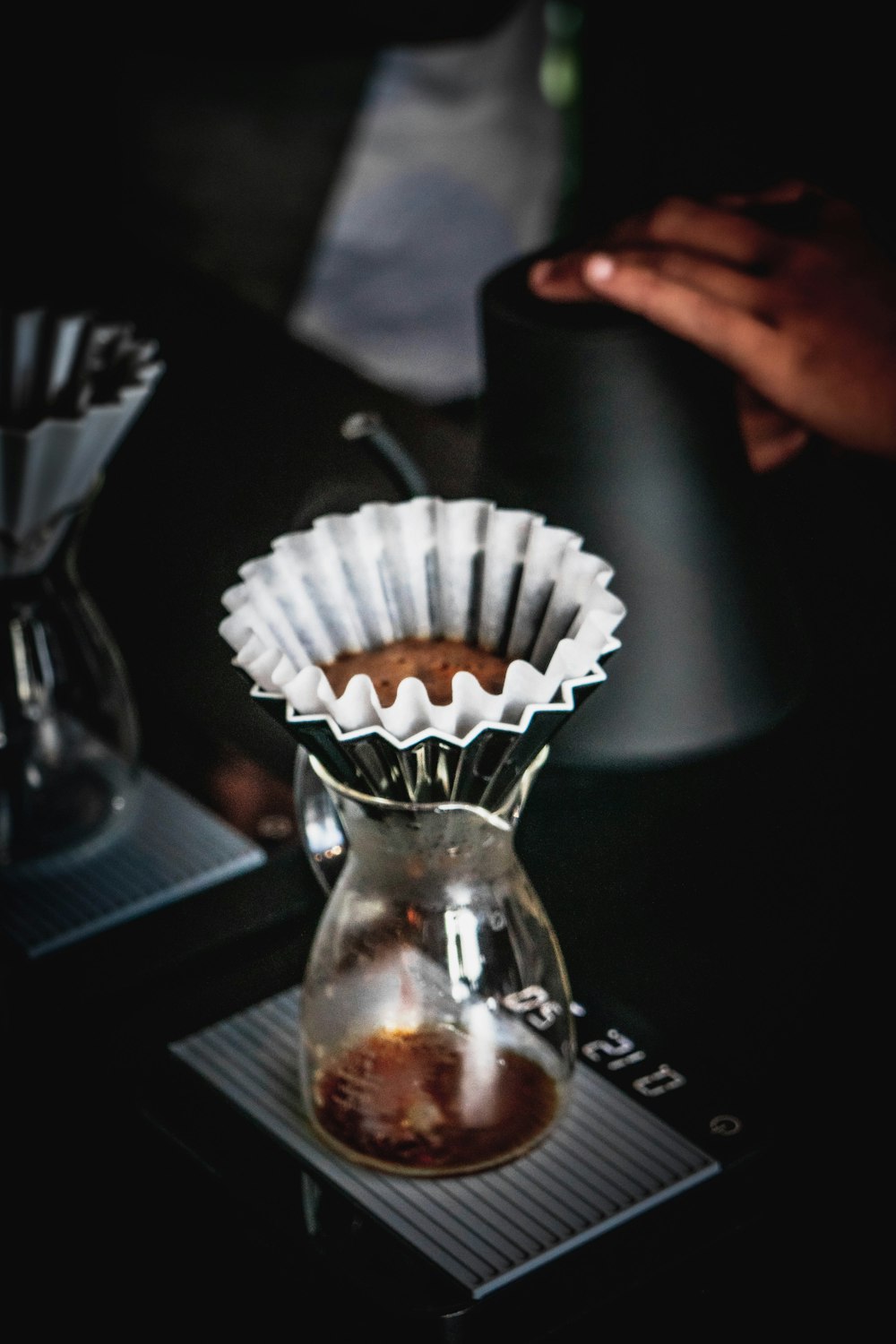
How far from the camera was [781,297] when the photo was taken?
2.54 ft

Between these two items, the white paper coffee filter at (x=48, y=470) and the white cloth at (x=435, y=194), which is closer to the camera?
the white paper coffee filter at (x=48, y=470)

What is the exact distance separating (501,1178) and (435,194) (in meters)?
2.68

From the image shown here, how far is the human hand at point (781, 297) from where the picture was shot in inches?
28.4

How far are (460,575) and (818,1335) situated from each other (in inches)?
10.2

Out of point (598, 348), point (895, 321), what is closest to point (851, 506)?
point (895, 321)

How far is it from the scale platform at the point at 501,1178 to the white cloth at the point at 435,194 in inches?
92.5

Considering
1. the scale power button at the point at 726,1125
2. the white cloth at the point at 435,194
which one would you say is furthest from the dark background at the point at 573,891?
the white cloth at the point at 435,194

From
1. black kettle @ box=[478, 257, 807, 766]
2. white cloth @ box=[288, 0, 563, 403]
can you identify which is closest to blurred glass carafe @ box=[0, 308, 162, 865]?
black kettle @ box=[478, 257, 807, 766]

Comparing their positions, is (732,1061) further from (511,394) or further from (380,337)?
(380,337)

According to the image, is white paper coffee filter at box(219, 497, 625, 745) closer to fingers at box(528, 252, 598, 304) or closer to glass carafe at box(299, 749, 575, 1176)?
glass carafe at box(299, 749, 575, 1176)

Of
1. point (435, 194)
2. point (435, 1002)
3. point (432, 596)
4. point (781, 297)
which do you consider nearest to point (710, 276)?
point (781, 297)

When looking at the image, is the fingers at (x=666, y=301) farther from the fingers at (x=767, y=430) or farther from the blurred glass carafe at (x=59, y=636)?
the blurred glass carafe at (x=59, y=636)

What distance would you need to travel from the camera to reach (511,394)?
27.6 inches

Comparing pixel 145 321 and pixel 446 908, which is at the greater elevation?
pixel 446 908
